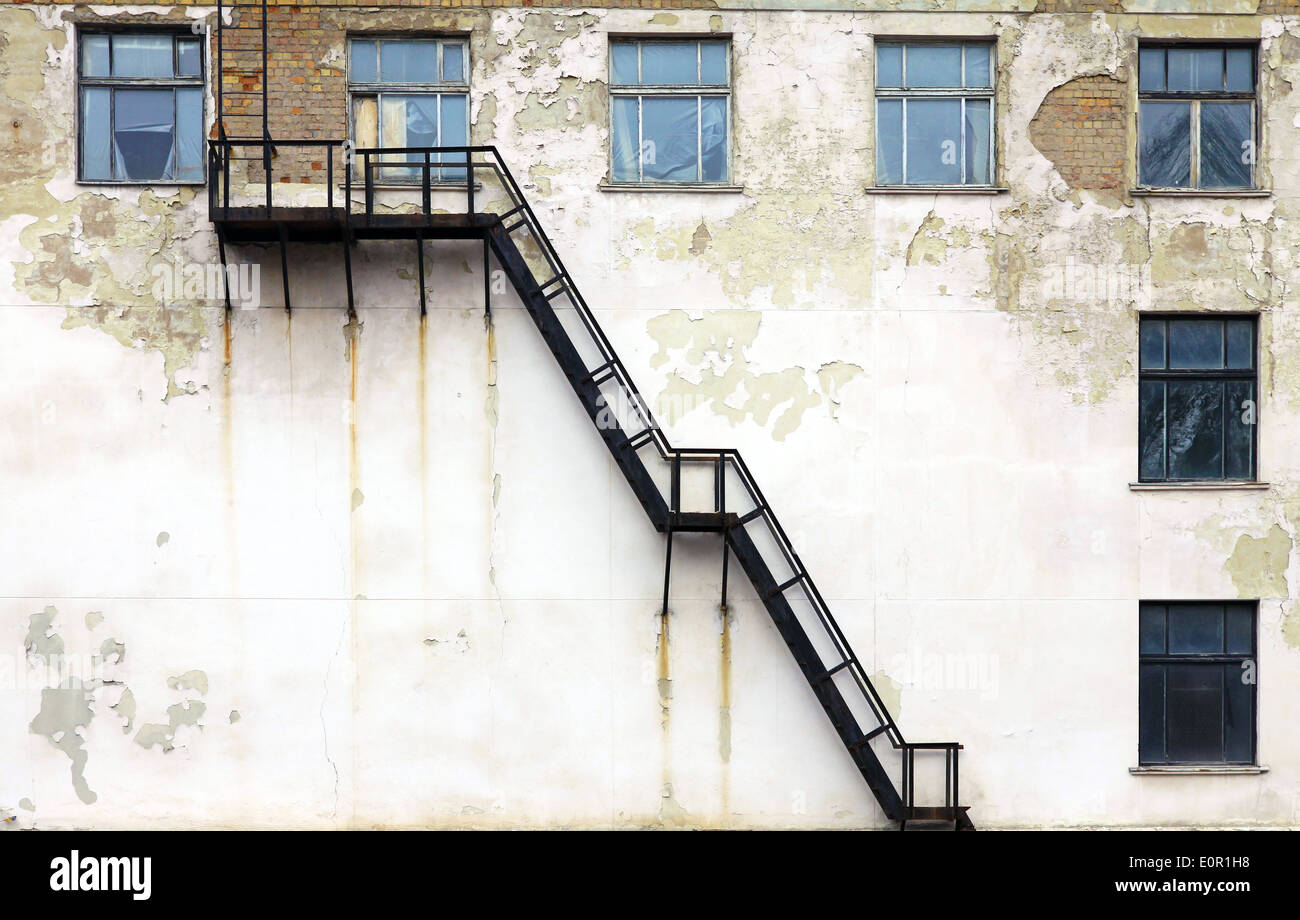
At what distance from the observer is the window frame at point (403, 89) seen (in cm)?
1230

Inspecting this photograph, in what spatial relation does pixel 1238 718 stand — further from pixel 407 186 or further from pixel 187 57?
pixel 187 57

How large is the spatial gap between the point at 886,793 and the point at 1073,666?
2.17m

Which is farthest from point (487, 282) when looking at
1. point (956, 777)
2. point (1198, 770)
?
point (1198, 770)

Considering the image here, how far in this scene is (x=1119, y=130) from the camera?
1241cm

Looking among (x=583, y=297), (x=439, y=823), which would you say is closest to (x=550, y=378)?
(x=583, y=297)

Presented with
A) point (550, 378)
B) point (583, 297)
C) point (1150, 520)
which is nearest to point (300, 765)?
point (550, 378)

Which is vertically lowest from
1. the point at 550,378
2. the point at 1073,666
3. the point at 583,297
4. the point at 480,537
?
the point at 1073,666

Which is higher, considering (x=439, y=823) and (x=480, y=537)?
(x=480, y=537)

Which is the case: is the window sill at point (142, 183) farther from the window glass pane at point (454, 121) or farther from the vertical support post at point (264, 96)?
the window glass pane at point (454, 121)

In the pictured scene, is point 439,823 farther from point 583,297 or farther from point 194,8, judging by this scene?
point 194,8

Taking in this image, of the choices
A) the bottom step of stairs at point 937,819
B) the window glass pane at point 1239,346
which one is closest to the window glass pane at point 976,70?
the window glass pane at point 1239,346

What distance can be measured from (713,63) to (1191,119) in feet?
15.2

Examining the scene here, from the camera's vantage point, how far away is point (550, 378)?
40.0ft

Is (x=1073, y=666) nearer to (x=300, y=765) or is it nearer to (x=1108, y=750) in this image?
(x=1108, y=750)
